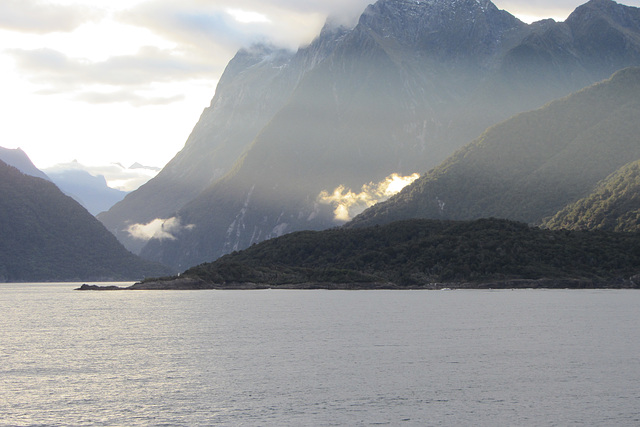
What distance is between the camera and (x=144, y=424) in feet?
202

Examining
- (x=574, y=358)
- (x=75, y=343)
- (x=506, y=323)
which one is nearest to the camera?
(x=574, y=358)

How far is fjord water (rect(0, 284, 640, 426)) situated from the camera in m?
65.6

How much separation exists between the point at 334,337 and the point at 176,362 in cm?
3554

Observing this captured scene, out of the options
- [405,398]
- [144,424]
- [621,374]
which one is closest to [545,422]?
[405,398]

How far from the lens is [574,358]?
97.6 metres

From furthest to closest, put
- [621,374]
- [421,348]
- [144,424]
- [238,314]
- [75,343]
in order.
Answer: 1. [238,314]
2. [75,343]
3. [421,348]
4. [621,374]
5. [144,424]

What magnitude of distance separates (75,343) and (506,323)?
261ft

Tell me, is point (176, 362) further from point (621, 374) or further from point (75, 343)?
point (621, 374)

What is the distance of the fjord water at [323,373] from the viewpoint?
65625 mm

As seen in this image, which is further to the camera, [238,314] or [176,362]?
[238,314]

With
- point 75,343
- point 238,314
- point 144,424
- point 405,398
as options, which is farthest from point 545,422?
point 238,314

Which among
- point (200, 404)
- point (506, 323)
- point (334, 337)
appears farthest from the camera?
point (506, 323)

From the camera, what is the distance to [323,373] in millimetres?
86812

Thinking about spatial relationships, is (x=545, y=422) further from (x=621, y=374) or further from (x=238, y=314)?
(x=238, y=314)
